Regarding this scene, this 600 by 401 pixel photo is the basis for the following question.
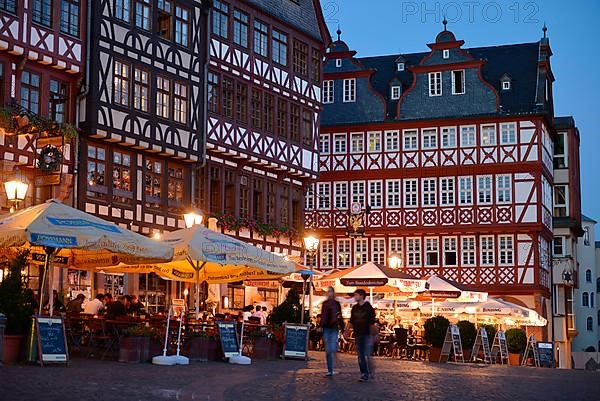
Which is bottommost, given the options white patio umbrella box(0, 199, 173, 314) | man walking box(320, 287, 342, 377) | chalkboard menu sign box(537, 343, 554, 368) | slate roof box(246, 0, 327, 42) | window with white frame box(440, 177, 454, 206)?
chalkboard menu sign box(537, 343, 554, 368)

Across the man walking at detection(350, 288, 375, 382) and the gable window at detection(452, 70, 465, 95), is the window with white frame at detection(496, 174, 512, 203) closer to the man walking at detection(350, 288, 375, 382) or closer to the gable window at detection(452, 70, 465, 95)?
the gable window at detection(452, 70, 465, 95)

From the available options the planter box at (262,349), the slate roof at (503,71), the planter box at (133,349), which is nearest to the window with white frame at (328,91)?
the slate roof at (503,71)

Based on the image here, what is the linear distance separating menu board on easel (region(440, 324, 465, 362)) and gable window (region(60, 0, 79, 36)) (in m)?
13.3

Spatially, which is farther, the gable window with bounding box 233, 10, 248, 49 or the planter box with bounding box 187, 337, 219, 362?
the gable window with bounding box 233, 10, 248, 49

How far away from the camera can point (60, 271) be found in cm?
2950

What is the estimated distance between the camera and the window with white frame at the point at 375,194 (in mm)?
54125

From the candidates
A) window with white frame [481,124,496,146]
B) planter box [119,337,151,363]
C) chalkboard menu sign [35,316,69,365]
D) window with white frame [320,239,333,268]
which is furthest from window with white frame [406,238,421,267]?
chalkboard menu sign [35,316,69,365]

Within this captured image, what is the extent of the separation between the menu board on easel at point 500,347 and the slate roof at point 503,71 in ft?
72.0

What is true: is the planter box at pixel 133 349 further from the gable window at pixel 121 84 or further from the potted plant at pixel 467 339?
the potted plant at pixel 467 339

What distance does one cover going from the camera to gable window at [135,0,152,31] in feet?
105

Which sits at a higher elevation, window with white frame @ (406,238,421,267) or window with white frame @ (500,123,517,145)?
window with white frame @ (500,123,517,145)

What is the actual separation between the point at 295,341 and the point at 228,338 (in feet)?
7.97

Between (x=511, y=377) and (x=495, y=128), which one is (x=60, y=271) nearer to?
(x=511, y=377)

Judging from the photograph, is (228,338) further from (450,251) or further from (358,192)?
(358,192)
